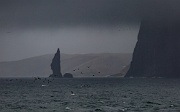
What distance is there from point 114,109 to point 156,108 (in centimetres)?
979

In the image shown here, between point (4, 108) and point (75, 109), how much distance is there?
1702 cm

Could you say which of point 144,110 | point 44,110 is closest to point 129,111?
point 144,110

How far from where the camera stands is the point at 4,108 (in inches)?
3733

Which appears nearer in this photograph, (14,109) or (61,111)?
(61,111)

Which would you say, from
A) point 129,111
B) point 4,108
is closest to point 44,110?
point 4,108

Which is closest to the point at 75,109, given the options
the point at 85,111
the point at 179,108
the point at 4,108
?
the point at 85,111

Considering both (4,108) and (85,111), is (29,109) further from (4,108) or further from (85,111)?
(85,111)

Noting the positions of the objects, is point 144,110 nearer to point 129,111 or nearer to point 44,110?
point 129,111

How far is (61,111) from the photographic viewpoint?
86812mm

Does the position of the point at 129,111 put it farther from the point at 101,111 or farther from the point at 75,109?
the point at 75,109

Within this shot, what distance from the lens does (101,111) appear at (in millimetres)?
87250

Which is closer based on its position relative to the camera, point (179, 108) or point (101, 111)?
point (101, 111)

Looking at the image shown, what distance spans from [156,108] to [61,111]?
21.9m

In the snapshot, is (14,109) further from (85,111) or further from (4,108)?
(85,111)
